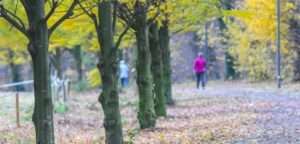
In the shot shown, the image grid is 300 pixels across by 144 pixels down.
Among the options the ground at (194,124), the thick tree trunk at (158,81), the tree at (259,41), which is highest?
the tree at (259,41)

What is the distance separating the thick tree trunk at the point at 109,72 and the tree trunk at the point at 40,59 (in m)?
1.96

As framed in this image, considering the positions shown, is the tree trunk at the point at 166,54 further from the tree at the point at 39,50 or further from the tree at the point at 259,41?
the tree at the point at 39,50

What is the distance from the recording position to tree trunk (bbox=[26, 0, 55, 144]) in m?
7.97

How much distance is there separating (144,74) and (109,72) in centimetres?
347

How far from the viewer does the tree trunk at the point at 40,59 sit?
7969 mm

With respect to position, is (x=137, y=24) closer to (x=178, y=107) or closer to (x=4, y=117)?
(x=4, y=117)

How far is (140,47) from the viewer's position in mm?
13344

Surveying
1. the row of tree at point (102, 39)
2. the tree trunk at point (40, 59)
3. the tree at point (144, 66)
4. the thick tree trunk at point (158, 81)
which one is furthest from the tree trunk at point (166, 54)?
the tree trunk at point (40, 59)

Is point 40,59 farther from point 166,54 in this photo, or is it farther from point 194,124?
point 166,54

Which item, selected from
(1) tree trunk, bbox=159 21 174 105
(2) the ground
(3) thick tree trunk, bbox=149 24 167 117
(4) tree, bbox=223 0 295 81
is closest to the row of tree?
(3) thick tree trunk, bbox=149 24 167 117

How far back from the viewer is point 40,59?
8.02 m

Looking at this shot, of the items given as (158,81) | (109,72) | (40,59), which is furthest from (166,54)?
(40,59)

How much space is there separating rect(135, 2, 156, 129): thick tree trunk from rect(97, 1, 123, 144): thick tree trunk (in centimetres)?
307

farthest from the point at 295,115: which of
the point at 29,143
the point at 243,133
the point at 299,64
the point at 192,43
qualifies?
the point at 192,43
